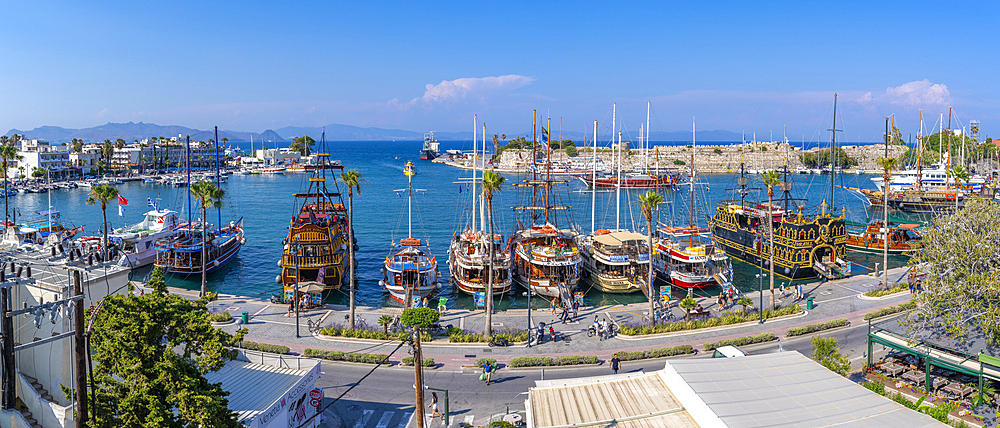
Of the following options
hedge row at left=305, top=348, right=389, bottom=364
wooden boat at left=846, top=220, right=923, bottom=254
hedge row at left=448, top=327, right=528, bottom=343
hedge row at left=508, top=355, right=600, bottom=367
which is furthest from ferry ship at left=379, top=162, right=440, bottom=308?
wooden boat at left=846, top=220, right=923, bottom=254

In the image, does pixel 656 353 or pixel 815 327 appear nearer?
pixel 656 353

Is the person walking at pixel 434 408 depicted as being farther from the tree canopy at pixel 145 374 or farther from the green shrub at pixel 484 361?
the tree canopy at pixel 145 374

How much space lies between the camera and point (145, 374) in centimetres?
1689

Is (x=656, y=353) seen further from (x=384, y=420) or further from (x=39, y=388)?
(x=39, y=388)

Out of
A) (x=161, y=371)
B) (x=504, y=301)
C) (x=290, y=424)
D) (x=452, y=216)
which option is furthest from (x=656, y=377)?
(x=452, y=216)

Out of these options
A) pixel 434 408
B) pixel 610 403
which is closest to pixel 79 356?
pixel 434 408

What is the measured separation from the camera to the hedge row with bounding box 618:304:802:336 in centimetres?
3744

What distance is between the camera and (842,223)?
192 feet

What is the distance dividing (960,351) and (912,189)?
101121mm

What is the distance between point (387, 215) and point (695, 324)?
75799mm

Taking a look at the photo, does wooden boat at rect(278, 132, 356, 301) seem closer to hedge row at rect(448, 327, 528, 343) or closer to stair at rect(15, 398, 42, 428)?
hedge row at rect(448, 327, 528, 343)

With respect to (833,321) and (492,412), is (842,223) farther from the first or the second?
(492,412)

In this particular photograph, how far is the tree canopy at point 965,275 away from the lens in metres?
26.2

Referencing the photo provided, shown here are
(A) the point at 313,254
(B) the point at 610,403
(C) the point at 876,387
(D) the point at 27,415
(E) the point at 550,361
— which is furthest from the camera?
(A) the point at 313,254
